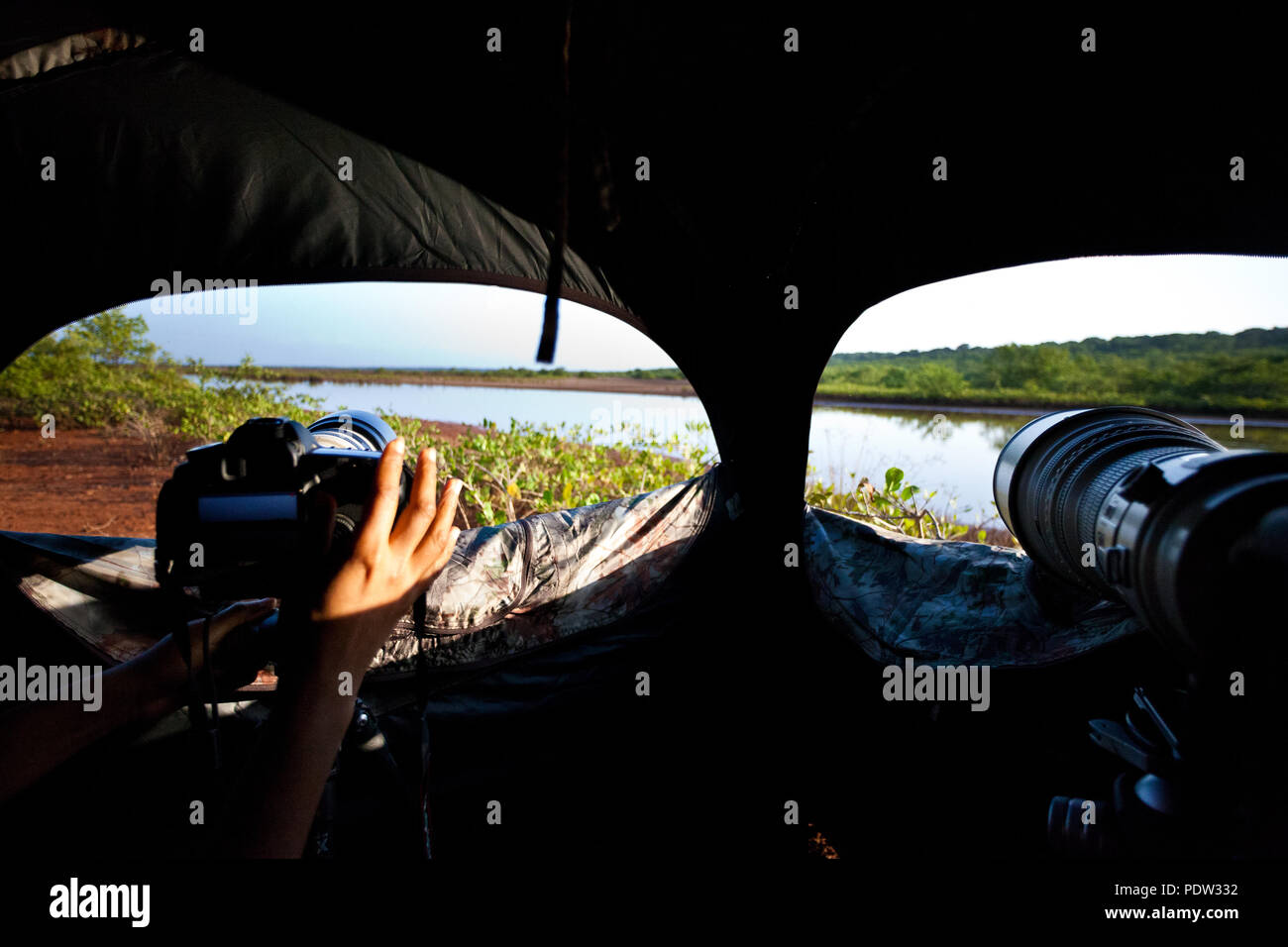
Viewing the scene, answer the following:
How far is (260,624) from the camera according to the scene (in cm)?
105

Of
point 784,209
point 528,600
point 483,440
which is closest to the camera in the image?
point 784,209

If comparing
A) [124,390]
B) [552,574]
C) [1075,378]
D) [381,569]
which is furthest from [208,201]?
[1075,378]

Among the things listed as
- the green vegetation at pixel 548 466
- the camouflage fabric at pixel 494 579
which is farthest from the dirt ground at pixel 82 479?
the camouflage fabric at pixel 494 579

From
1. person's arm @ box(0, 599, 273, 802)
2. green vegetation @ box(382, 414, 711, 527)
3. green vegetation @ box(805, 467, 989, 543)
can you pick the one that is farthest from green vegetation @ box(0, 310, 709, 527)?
person's arm @ box(0, 599, 273, 802)

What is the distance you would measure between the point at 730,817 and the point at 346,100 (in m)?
2.64

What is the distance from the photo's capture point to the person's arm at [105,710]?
99cm

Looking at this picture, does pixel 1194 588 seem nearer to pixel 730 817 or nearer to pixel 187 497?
pixel 187 497

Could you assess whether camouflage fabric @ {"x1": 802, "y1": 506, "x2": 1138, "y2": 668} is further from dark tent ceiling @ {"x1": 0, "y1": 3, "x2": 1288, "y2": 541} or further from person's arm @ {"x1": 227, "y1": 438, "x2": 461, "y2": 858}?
person's arm @ {"x1": 227, "y1": 438, "x2": 461, "y2": 858}

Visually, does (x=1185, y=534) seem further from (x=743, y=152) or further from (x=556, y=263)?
(x=743, y=152)

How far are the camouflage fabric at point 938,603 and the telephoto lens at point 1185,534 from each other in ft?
1.58

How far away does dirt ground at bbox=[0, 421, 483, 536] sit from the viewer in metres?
5.11
